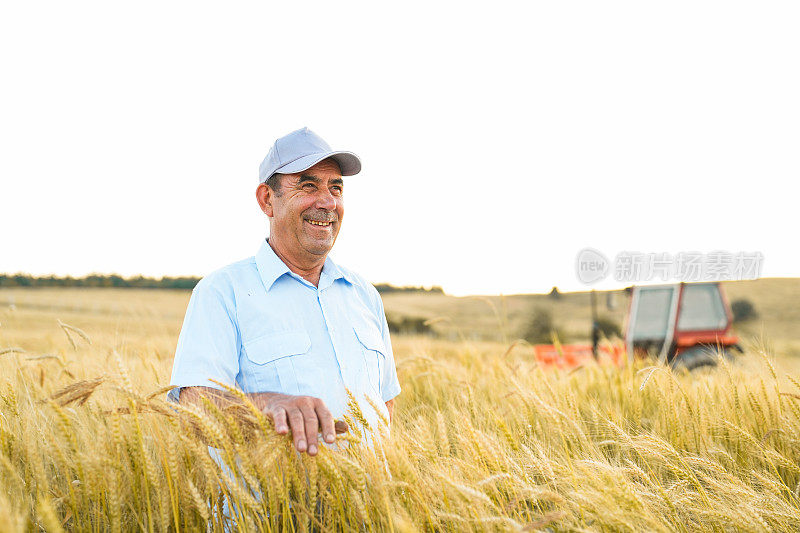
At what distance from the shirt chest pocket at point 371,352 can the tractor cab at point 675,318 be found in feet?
24.4

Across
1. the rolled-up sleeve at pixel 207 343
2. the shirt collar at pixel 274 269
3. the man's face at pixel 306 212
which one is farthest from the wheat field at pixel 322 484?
the man's face at pixel 306 212

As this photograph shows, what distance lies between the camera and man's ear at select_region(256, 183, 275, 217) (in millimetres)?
2557

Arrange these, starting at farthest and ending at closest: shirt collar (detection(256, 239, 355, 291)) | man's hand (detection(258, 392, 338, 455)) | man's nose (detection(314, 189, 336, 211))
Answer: man's nose (detection(314, 189, 336, 211)) < shirt collar (detection(256, 239, 355, 291)) < man's hand (detection(258, 392, 338, 455))

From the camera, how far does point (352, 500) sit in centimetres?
161

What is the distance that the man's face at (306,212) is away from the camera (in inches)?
94.3

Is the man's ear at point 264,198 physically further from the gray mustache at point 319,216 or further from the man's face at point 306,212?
the gray mustache at point 319,216

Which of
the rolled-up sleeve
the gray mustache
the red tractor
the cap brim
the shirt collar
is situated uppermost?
the cap brim

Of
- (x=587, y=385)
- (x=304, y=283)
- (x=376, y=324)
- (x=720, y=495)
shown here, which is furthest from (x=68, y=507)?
(x=587, y=385)

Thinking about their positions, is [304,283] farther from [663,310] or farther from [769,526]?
[663,310]

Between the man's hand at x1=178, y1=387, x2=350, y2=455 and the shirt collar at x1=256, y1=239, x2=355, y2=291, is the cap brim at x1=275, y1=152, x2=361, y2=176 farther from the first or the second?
the man's hand at x1=178, y1=387, x2=350, y2=455

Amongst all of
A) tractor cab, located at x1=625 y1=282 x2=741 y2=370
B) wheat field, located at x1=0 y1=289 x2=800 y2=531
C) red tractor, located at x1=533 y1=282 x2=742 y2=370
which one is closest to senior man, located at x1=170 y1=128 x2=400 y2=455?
wheat field, located at x1=0 y1=289 x2=800 y2=531

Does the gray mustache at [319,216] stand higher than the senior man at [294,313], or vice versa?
the gray mustache at [319,216]

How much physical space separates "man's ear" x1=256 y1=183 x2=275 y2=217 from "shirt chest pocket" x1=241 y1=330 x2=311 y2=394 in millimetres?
684

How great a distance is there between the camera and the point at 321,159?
2350mm
